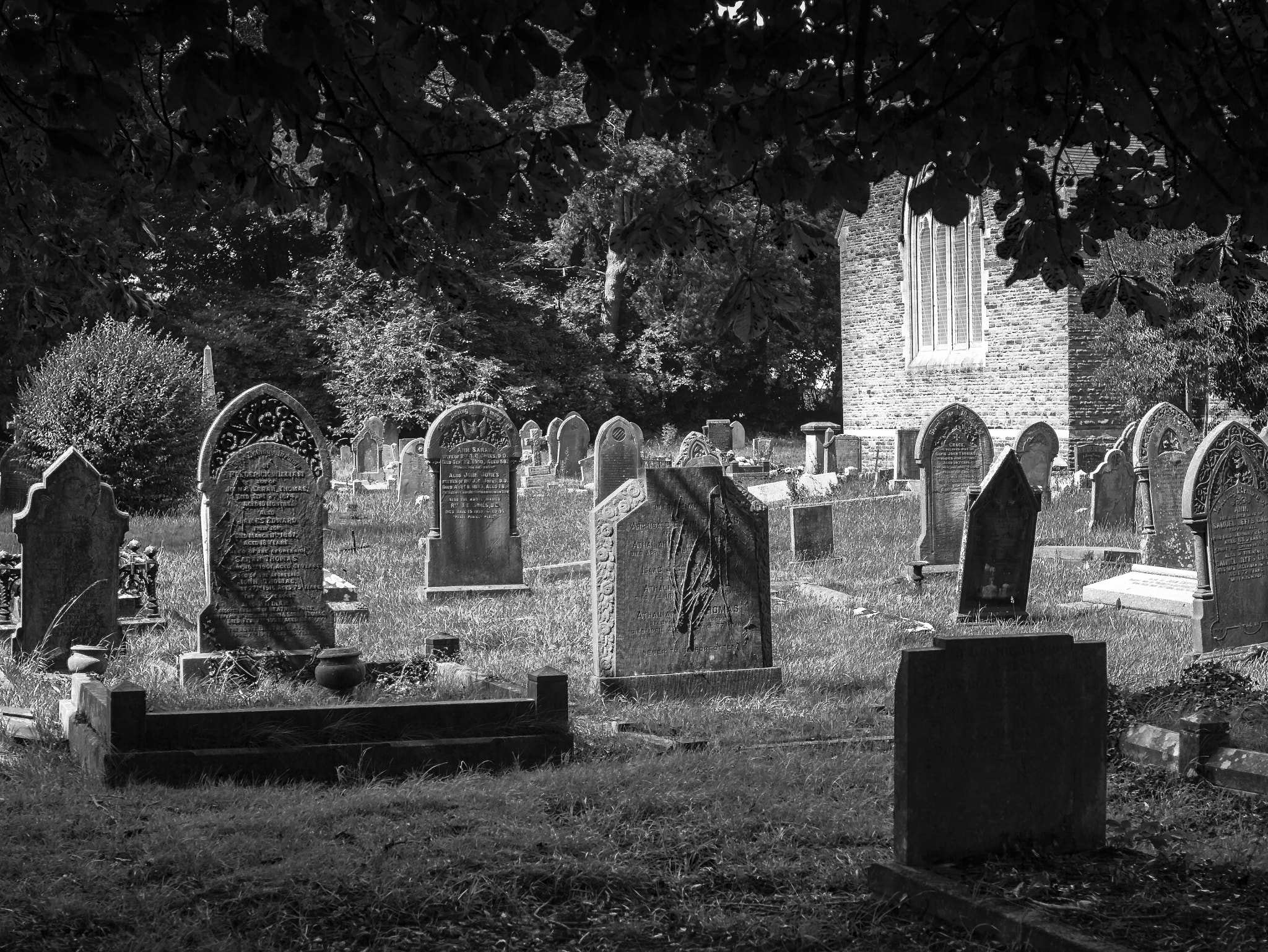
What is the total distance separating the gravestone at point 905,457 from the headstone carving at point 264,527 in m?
16.2

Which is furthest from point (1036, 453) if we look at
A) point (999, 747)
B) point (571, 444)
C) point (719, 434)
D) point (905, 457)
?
point (999, 747)

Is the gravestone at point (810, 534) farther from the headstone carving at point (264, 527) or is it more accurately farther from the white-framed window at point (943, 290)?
the white-framed window at point (943, 290)

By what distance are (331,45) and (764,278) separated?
2.03 meters

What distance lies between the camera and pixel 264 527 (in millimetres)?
9086

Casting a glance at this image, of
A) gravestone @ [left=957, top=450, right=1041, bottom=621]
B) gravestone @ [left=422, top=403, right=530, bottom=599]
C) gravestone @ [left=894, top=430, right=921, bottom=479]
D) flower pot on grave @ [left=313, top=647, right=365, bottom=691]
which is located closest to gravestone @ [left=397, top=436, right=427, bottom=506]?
gravestone @ [left=422, top=403, right=530, bottom=599]

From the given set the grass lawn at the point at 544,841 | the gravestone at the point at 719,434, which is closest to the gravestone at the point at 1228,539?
the grass lawn at the point at 544,841

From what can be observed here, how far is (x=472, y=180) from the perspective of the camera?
516cm

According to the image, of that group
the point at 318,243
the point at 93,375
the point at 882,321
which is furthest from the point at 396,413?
the point at 93,375

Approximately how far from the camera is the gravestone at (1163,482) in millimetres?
13102

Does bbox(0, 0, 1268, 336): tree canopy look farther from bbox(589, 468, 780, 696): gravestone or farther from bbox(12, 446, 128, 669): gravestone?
bbox(12, 446, 128, 669): gravestone

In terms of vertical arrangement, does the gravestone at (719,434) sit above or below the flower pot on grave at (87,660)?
above

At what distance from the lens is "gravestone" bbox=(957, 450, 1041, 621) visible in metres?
11.2

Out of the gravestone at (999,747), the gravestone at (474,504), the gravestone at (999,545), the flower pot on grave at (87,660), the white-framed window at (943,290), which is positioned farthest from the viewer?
the white-framed window at (943,290)

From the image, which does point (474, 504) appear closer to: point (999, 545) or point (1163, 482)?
point (999, 545)
